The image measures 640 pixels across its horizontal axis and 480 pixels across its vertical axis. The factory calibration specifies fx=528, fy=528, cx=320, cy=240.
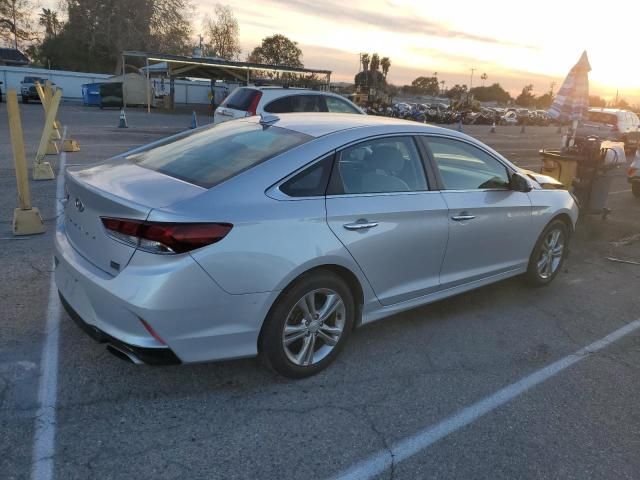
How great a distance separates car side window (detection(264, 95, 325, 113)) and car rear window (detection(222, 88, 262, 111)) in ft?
1.54

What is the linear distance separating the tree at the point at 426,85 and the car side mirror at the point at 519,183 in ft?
406

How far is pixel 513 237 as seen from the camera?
4590 mm

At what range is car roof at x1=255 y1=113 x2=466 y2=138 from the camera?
3.65 metres

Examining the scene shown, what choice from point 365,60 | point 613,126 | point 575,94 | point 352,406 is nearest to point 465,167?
point 352,406

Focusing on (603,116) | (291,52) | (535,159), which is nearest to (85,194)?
(535,159)

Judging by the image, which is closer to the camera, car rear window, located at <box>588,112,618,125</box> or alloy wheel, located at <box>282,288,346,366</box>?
alloy wheel, located at <box>282,288,346,366</box>

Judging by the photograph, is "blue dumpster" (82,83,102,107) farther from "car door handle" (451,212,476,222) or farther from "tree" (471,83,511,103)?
"tree" (471,83,511,103)

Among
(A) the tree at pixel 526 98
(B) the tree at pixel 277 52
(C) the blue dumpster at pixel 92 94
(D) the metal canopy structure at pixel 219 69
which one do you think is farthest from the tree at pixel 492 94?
(C) the blue dumpster at pixel 92 94

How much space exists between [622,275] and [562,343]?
2.35 m

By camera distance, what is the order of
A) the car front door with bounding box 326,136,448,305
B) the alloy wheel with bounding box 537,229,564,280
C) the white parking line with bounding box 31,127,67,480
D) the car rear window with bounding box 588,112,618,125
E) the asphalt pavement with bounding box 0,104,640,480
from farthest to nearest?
the car rear window with bounding box 588,112,618,125
the alloy wheel with bounding box 537,229,564,280
the car front door with bounding box 326,136,448,305
the asphalt pavement with bounding box 0,104,640,480
the white parking line with bounding box 31,127,67,480

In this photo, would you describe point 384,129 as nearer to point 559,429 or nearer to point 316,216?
point 316,216

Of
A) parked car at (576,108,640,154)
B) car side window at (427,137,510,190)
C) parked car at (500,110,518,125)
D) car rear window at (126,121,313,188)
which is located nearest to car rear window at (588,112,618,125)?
parked car at (576,108,640,154)

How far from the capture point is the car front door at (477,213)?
4.03 m

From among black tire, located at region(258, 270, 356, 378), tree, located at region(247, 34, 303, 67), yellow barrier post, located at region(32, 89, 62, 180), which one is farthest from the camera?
tree, located at region(247, 34, 303, 67)
